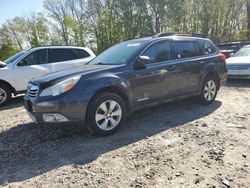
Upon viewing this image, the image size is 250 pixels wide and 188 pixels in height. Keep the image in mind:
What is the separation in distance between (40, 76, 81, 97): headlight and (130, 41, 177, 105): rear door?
111 centimetres

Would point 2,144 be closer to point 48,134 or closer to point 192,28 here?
point 48,134

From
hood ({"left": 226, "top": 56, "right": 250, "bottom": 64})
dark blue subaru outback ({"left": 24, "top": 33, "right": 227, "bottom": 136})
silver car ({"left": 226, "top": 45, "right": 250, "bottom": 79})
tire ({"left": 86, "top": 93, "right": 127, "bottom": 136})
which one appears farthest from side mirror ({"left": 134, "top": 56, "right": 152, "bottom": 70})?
hood ({"left": 226, "top": 56, "right": 250, "bottom": 64})

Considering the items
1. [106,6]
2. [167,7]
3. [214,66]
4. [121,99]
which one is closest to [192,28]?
[167,7]

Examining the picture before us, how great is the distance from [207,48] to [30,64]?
5.21 metres

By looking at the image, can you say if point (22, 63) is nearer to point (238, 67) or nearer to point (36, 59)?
point (36, 59)

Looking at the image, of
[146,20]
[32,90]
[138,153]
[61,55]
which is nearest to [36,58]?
[61,55]

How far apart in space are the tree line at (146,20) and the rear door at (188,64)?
90.8 ft

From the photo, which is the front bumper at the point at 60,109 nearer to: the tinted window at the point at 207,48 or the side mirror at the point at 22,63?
the tinted window at the point at 207,48

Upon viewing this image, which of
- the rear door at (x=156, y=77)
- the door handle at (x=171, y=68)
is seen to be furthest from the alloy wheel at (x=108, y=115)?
the door handle at (x=171, y=68)

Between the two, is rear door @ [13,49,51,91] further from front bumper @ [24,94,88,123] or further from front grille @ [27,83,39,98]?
front bumper @ [24,94,88,123]

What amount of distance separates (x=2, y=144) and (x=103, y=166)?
6.46 feet

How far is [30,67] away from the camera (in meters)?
7.83

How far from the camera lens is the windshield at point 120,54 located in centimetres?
487

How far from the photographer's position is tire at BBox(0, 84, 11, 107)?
747 cm
